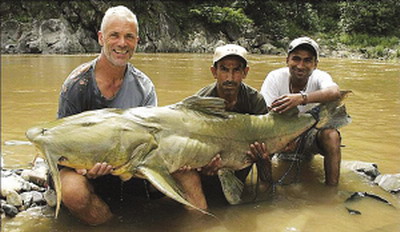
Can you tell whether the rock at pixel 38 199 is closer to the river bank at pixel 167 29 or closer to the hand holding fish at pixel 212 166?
the hand holding fish at pixel 212 166

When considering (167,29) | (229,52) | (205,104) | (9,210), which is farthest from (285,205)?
(167,29)

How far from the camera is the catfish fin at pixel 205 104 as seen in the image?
3.00m

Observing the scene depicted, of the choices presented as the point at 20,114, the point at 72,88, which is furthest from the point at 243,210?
the point at 20,114

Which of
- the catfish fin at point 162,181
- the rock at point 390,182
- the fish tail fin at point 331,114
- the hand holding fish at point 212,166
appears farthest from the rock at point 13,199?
the rock at point 390,182

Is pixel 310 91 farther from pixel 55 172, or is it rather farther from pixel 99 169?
pixel 55 172

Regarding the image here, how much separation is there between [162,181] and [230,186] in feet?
2.68

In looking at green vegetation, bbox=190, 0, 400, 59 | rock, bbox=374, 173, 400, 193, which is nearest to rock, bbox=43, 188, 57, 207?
rock, bbox=374, 173, 400, 193

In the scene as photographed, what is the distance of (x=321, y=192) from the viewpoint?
11.6 ft

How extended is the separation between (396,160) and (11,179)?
149 inches

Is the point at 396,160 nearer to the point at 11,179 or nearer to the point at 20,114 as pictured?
the point at 11,179

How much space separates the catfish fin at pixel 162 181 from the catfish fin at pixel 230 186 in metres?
0.60

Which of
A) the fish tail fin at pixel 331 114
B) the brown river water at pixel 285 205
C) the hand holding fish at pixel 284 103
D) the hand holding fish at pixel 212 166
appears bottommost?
the brown river water at pixel 285 205

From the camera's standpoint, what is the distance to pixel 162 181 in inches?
98.0

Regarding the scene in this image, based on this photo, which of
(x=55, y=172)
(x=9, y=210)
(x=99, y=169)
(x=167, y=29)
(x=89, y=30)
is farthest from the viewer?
(x=167, y=29)
